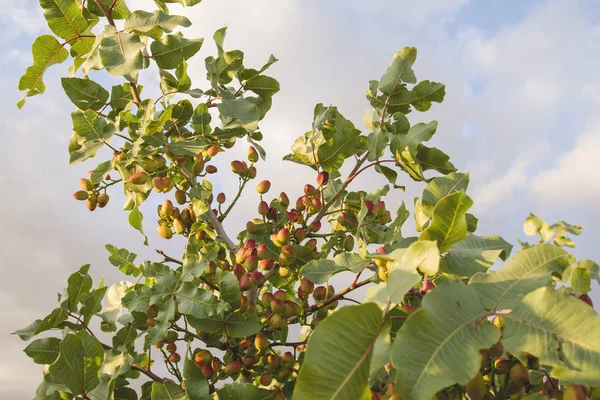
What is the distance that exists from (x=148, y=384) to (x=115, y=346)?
0.54ft

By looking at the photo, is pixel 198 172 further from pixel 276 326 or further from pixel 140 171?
pixel 276 326

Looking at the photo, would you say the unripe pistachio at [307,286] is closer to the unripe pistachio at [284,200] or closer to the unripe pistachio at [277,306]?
the unripe pistachio at [277,306]

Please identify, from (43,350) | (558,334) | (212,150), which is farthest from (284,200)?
(558,334)

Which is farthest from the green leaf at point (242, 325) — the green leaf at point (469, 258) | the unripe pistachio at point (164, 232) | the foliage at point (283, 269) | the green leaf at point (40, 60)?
the green leaf at point (40, 60)

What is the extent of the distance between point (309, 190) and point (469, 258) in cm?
80

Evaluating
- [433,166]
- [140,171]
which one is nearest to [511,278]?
[433,166]

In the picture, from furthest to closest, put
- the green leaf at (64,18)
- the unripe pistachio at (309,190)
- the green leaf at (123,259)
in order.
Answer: the green leaf at (123,259) < the unripe pistachio at (309,190) < the green leaf at (64,18)

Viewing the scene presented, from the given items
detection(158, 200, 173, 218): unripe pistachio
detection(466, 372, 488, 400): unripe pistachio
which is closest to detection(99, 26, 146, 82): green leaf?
detection(158, 200, 173, 218): unripe pistachio

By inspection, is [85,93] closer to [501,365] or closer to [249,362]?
[249,362]

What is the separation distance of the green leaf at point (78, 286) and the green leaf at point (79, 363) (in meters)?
0.41

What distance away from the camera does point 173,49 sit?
4.96 feet

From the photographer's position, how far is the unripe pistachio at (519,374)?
3.00 ft

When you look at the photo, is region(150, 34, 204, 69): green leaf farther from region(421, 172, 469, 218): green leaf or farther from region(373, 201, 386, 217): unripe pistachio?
region(421, 172, 469, 218): green leaf

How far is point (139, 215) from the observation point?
1.76 meters
